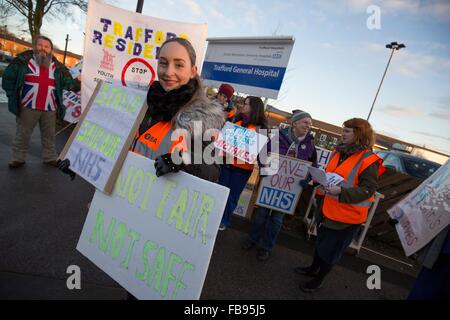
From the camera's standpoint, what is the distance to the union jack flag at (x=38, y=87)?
405 cm

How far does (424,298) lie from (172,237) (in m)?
1.92

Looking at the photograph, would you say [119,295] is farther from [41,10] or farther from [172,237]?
[41,10]

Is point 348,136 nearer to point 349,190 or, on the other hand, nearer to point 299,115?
point 349,190

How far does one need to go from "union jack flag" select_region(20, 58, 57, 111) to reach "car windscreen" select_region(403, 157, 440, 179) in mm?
7511

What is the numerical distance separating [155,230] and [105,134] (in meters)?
0.69

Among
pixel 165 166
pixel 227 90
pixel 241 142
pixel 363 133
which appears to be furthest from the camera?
pixel 227 90

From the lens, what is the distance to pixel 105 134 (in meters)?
1.56

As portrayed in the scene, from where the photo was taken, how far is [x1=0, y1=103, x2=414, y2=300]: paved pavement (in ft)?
7.46

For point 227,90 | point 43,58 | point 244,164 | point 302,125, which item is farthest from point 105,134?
point 43,58

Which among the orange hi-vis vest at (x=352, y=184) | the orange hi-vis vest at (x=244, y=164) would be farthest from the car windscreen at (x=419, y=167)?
the orange hi-vis vest at (x=244, y=164)

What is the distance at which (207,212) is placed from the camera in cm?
114

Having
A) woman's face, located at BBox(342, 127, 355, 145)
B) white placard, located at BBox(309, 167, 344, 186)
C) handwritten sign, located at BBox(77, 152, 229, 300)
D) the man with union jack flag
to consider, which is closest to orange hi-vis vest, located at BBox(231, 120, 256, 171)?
white placard, located at BBox(309, 167, 344, 186)

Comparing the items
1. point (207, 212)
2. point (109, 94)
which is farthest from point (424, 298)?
point (109, 94)

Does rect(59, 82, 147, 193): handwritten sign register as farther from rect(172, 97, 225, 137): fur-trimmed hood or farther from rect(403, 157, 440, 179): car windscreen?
rect(403, 157, 440, 179): car windscreen
